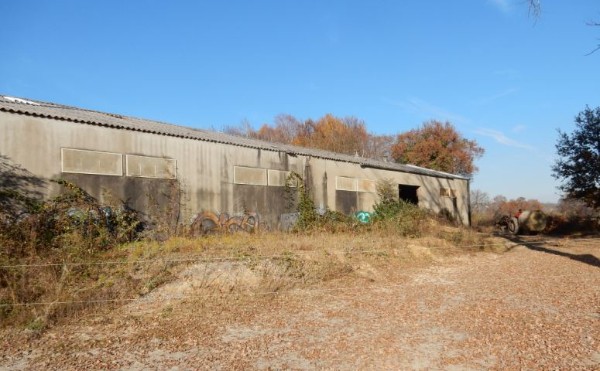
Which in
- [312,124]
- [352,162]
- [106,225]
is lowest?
[106,225]

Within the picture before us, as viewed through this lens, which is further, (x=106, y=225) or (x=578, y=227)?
(x=578, y=227)

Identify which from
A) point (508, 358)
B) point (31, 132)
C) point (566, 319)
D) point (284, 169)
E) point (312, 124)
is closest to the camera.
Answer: point (508, 358)

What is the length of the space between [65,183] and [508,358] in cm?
1068

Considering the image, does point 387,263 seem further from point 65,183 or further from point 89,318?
point 65,183

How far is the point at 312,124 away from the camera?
49.2 meters

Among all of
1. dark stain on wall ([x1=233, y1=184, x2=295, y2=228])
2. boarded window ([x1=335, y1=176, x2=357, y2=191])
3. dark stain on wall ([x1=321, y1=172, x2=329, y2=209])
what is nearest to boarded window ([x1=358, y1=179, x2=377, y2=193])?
boarded window ([x1=335, y1=176, x2=357, y2=191])

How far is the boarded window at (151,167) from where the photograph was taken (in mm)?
12606

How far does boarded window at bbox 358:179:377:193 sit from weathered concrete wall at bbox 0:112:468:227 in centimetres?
7

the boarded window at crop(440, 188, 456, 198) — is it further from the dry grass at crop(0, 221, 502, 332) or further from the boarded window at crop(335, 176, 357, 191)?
the dry grass at crop(0, 221, 502, 332)

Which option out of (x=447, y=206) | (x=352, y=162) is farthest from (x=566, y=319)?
(x=447, y=206)

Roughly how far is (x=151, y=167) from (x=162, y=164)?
0.38m

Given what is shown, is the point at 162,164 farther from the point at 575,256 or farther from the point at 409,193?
the point at 409,193

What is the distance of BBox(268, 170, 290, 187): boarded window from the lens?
1643 centimetres

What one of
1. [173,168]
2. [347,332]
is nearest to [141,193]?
[173,168]
